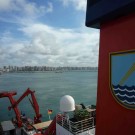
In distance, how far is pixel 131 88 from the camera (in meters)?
3.22

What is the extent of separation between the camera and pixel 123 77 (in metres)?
3.33

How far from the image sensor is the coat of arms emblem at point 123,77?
3198mm

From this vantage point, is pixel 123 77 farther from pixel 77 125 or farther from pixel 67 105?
pixel 67 105

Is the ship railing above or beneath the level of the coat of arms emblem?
beneath

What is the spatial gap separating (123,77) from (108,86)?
→ 45cm

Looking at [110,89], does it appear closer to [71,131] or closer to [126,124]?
[126,124]

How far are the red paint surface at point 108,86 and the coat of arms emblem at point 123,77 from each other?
4.2 inches

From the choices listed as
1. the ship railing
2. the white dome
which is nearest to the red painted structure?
the ship railing

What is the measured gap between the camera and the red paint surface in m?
3.29

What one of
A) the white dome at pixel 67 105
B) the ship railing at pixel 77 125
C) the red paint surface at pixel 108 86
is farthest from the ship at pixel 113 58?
the white dome at pixel 67 105

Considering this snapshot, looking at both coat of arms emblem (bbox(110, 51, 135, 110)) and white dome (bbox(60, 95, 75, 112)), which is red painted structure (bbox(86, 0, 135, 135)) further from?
white dome (bbox(60, 95, 75, 112))

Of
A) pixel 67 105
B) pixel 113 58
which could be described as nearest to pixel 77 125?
pixel 67 105

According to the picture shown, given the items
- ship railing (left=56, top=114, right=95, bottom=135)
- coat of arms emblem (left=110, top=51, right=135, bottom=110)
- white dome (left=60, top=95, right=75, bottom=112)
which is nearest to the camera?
coat of arms emblem (left=110, top=51, right=135, bottom=110)

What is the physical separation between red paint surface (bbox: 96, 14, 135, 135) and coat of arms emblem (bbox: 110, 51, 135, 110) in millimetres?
107
